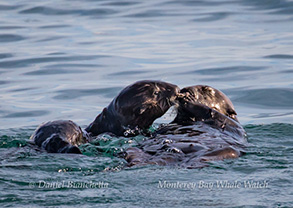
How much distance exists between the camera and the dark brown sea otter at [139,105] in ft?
22.1

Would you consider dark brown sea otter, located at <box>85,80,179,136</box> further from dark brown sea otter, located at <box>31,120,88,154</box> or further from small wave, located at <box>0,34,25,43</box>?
small wave, located at <box>0,34,25,43</box>

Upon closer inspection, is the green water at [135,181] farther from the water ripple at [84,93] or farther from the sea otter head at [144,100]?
the water ripple at [84,93]

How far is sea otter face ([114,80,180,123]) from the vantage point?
6715 mm

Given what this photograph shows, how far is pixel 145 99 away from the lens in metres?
6.71

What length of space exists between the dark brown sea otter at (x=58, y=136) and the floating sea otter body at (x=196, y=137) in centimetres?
65

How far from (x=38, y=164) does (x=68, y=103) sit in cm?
408

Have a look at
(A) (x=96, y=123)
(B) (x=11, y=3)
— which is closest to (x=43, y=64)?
(A) (x=96, y=123)

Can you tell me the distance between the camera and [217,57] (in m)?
11.9

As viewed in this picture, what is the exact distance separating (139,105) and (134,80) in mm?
3709

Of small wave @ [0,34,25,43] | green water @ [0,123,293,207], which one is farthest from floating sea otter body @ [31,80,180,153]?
small wave @ [0,34,25,43]

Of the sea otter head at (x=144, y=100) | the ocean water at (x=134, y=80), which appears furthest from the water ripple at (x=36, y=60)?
the sea otter head at (x=144, y=100)

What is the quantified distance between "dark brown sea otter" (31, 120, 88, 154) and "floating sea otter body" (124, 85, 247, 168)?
25.6 inches

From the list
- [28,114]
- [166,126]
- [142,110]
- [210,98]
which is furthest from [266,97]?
[28,114]

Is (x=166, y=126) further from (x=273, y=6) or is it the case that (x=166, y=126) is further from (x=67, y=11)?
(x=67, y=11)
